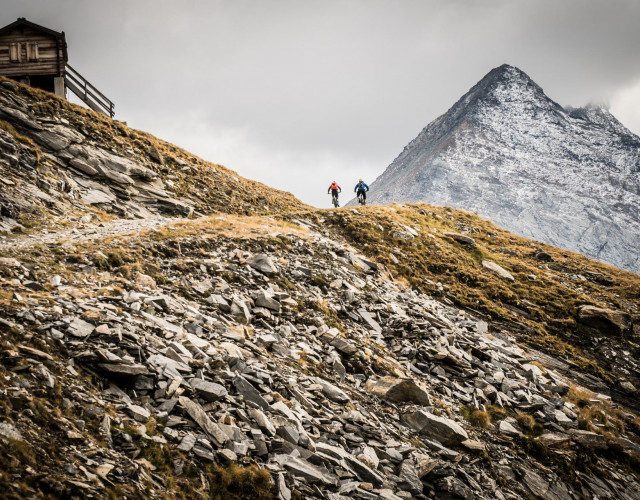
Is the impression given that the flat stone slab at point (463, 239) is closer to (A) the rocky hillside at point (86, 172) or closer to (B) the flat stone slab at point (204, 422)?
(A) the rocky hillside at point (86, 172)

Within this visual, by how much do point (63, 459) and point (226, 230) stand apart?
1377cm

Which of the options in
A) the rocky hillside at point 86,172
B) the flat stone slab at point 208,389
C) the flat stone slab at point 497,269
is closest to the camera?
the flat stone slab at point 208,389

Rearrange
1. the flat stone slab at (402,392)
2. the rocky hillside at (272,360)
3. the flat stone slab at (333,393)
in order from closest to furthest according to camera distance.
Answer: the rocky hillside at (272,360)
the flat stone slab at (333,393)
the flat stone slab at (402,392)

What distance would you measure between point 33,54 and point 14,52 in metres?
1.29

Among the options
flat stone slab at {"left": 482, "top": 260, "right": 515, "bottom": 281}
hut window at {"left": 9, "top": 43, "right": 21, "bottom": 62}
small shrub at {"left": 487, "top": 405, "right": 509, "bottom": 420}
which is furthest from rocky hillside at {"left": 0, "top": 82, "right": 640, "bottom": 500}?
hut window at {"left": 9, "top": 43, "right": 21, "bottom": 62}

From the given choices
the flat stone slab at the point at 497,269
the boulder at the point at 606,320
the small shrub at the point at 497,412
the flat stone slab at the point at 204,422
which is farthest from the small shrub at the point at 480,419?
the flat stone slab at the point at 497,269

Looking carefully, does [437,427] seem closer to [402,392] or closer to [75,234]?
[402,392]

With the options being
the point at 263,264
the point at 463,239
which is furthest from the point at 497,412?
the point at 463,239

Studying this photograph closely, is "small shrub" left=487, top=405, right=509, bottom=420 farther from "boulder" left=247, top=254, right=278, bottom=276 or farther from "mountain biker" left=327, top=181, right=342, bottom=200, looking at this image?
"mountain biker" left=327, top=181, right=342, bottom=200

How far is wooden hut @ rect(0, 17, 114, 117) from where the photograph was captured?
90.8ft

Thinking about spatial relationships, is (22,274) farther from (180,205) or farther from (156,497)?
(180,205)

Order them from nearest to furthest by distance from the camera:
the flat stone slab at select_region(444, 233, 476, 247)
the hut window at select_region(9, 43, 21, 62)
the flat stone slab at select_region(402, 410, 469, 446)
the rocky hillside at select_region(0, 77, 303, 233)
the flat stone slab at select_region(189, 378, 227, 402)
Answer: the flat stone slab at select_region(189, 378, 227, 402), the flat stone slab at select_region(402, 410, 469, 446), the rocky hillside at select_region(0, 77, 303, 233), the flat stone slab at select_region(444, 233, 476, 247), the hut window at select_region(9, 43, 21, 62)

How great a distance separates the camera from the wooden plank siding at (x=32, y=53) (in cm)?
2770

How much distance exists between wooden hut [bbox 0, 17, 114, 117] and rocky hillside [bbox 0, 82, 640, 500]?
6.52 meters
